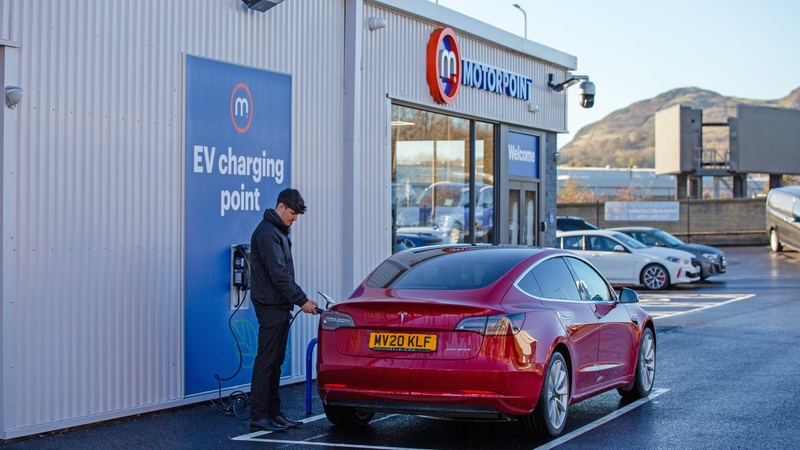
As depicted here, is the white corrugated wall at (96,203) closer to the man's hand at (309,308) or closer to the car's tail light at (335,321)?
the man's hand at (309,308)

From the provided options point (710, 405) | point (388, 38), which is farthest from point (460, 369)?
point (388, 38)

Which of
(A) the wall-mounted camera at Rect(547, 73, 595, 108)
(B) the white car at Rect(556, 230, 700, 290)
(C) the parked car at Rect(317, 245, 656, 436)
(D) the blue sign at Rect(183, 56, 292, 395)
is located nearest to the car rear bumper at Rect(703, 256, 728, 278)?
(B) the white car at Rect(556, 230, 700, 290)

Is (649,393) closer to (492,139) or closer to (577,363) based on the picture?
(577,363)

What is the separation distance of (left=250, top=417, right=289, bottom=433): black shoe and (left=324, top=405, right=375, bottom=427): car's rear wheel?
41 centimetres

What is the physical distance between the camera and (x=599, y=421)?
783 centimetres

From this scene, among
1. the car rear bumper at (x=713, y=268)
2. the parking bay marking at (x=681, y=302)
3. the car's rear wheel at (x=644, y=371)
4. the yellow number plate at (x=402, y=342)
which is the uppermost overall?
the yellow number plate at (x=402, y=342)

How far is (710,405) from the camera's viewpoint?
8391mm

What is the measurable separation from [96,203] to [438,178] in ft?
22.4

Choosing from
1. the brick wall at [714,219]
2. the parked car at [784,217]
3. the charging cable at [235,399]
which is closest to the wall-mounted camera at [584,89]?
the charging cable at [235,399]

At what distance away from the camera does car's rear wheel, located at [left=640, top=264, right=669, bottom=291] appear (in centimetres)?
2298

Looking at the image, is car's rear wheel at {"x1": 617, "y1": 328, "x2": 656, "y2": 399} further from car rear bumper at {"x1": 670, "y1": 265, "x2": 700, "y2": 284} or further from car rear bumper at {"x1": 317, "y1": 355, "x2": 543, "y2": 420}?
car rear bumper at {"x1": 670, "y1": 265, "x2": 700, "y2": 284}

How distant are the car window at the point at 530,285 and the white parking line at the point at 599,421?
1133mm

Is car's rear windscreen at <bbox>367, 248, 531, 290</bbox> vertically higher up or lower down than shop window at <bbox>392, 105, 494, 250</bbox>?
lower down

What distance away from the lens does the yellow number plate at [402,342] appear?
652cm
